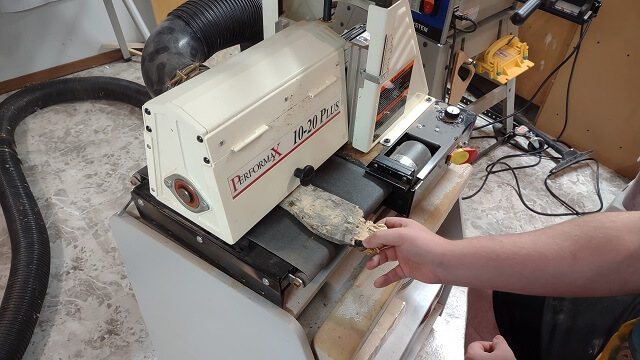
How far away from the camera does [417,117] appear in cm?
101

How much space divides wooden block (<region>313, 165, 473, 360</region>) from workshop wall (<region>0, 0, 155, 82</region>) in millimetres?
2327

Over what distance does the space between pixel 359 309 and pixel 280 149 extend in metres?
0.32

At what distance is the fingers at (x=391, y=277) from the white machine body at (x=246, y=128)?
232 mm

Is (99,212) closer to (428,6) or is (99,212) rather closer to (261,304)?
(261,304)

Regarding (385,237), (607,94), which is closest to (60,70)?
(385,237)

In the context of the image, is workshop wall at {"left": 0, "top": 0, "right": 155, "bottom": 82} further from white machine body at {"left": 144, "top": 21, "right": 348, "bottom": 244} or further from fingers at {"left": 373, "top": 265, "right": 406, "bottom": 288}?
fingers at {"left": 373, "top": 265, "right": 406, "bottom": 288}

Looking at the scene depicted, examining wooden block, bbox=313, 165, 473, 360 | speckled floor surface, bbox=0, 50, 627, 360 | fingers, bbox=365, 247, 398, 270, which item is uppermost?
fingers, bbox=365, 247, 398, 270

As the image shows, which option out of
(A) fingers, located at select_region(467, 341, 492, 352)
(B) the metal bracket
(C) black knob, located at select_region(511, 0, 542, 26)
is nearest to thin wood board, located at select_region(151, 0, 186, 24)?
(C) black knob, located at select_region(511, 0, 542, 26)

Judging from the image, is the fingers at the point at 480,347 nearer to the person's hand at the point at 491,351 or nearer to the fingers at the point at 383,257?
the person's hand at the point at 491,351

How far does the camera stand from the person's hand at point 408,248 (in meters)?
0.69

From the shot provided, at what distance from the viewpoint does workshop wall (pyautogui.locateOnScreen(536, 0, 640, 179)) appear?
6.10 ft

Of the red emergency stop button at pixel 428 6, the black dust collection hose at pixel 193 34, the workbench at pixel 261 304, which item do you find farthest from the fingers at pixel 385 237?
the red emergency stop button at pixel 428 6

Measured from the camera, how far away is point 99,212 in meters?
1.86

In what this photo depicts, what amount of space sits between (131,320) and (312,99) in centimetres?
118
